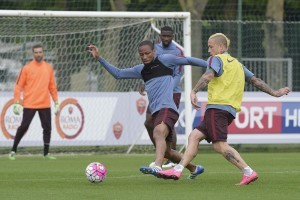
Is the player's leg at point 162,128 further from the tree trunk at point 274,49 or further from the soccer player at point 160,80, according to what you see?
the tree trunk at point 274,49

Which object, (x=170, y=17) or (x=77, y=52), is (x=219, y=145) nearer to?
(x=170, y=17)

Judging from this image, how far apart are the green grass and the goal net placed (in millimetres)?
3483

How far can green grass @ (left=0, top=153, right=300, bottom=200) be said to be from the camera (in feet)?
38.4

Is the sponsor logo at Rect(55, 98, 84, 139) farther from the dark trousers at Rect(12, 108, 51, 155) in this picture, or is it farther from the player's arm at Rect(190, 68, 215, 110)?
the player's arm at Rect(190, 68, 215, 110)

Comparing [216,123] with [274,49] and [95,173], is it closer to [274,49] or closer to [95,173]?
[95,173]

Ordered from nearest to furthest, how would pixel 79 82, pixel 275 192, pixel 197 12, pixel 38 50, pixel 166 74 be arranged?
pixel 275 192
pixel 166 74
pixel 38 50
pixel 79 82
pixel 197 12

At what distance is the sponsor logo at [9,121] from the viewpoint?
21.9 meters

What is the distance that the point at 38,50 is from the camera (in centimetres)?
1967

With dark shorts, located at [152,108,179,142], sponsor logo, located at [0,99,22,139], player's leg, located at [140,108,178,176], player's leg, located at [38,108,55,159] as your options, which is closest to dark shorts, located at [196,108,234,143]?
player's leg, located at [140,108,178,176]

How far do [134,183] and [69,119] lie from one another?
9.02 meters

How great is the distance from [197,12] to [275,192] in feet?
53.2

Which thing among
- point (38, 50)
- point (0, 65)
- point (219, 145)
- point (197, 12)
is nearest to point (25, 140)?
point (0, 65)

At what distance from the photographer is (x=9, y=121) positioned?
2195cm

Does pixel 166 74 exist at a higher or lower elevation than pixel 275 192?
higher
